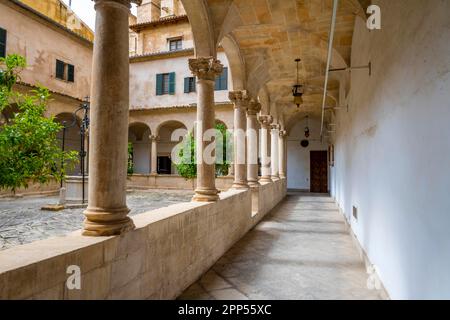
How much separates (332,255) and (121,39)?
4.91 meters

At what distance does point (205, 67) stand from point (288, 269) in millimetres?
3639

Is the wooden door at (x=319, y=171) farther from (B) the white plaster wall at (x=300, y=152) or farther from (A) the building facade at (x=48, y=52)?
(A) the building facade at (x=48, y=52)

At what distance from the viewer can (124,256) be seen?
275 centimetres

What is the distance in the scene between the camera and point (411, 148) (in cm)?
273

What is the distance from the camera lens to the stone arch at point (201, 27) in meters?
5.35

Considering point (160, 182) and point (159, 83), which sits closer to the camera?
point (160, 182)

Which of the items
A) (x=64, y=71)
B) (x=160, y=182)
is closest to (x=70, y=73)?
(x=64, y=71)

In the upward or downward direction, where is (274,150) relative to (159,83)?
downward

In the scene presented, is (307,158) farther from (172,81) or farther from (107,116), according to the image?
(107,116)

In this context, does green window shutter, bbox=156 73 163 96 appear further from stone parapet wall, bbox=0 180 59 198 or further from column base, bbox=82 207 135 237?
column base, bbox=82 207 135 237

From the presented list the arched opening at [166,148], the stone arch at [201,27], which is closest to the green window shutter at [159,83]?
the arched opening at [166,148]

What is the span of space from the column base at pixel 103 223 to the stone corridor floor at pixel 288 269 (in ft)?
5.24

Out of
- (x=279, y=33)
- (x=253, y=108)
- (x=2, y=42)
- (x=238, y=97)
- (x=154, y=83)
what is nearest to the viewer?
(x=279, y=33)
